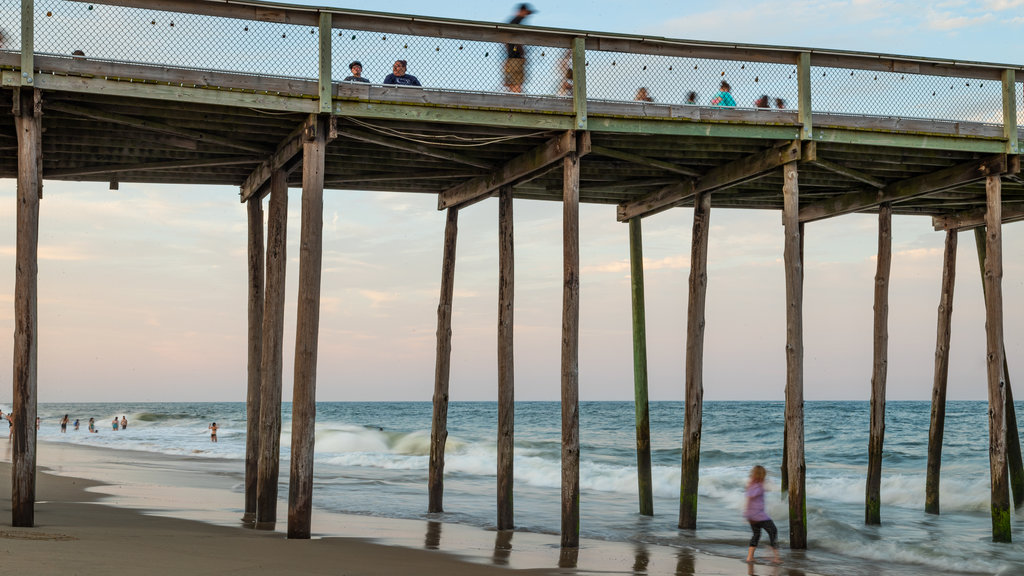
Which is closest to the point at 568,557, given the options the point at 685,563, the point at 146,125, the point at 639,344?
the point at 685,563

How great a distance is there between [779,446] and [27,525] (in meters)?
38.9

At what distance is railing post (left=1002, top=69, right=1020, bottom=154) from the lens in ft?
49.0

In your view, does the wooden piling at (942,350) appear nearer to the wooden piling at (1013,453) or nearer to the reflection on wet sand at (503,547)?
the wooden piling at (1013,453)

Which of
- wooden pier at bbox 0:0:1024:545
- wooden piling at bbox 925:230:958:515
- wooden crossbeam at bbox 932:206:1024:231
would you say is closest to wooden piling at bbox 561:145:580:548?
wooden pier at bbox 0:0:1024:545

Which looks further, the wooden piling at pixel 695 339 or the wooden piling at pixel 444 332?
the wooden piling at pixel 444 332

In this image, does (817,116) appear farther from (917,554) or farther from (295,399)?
(295,399)

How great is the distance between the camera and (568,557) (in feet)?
42.7

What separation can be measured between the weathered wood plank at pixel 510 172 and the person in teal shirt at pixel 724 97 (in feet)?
7.32

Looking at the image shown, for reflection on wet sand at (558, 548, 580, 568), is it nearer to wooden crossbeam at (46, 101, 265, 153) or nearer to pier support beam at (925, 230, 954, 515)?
wooden crossbeam at (46, 101, 265, 153)

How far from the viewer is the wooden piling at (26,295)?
36.6 ft

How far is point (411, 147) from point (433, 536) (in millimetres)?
5981

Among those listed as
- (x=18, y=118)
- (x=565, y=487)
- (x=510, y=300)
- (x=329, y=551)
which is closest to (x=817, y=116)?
(x=510, y=300)

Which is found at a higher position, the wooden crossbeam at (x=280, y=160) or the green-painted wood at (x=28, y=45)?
the green-painted wood at (x=28, y=45)

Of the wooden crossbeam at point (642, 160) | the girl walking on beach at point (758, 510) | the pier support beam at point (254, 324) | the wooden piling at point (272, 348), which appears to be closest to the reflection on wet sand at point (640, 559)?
the girl walking on beach at point (758, 510)
